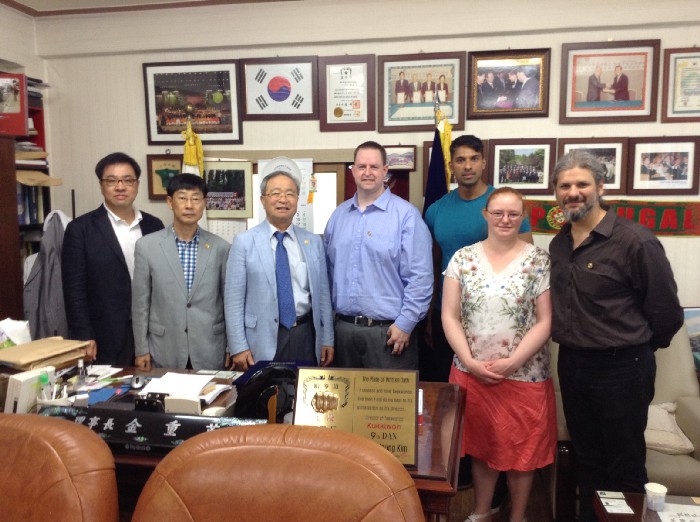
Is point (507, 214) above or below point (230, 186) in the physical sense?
below

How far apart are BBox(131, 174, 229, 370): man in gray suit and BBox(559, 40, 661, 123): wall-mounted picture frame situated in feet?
7.11

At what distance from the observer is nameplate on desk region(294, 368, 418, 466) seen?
4.31ft

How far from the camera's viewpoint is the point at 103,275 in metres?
2.51

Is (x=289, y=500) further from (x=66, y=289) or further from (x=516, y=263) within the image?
(x=66, y=289)

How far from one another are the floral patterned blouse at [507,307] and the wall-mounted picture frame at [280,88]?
182 centimetres

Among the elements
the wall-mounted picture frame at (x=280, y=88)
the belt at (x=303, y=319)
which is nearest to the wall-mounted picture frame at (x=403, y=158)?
the wall-mounted picture frame at (x=280, y=88)

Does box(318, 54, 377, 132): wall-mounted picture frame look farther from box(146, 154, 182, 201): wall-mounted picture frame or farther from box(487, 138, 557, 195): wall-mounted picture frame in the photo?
box(146, 154, 182, 201): wall-mounted picture frame

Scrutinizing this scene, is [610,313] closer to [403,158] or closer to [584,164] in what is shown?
[584,164]

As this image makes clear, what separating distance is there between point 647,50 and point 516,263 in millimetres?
1846

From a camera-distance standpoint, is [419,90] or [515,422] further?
[419,90]

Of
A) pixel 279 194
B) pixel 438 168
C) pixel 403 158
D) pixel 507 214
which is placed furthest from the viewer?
pixel 403 158

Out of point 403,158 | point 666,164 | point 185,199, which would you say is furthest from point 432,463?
point 666,164

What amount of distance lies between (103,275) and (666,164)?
3034 millimetres

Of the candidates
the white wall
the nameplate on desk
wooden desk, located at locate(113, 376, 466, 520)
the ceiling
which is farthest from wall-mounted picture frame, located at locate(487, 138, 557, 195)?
the nameplate on desk
